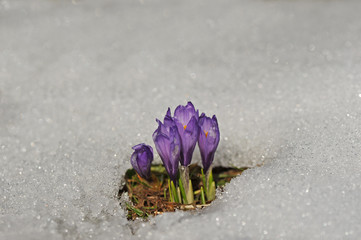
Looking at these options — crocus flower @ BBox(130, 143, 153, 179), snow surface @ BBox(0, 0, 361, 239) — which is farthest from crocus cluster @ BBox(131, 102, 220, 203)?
snow surface @ BBox(0, 0, 361, 239)

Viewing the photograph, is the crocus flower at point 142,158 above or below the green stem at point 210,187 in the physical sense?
above

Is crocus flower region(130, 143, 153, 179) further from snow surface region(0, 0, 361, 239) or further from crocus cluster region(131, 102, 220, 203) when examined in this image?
snow surface region(0, 0, 361, 239)

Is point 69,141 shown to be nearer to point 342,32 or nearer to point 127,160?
point 127,160

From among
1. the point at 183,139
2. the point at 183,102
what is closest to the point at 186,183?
the point at 183,139

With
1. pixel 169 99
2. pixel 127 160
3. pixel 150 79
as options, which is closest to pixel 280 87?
pixel 169 99

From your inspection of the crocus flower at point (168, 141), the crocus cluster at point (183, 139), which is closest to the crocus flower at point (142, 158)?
the crocus cluster at point (183, 139)

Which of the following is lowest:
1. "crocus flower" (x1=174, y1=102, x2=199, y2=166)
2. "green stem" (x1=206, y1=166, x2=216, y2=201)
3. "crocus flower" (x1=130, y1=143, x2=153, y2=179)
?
"green stem" (x1=206, y1=166, x2=216, y2=201)

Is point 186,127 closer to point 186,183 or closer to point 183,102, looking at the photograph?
point 186,183

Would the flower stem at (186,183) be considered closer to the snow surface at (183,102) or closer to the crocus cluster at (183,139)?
the crocus cluster at (183,139)
